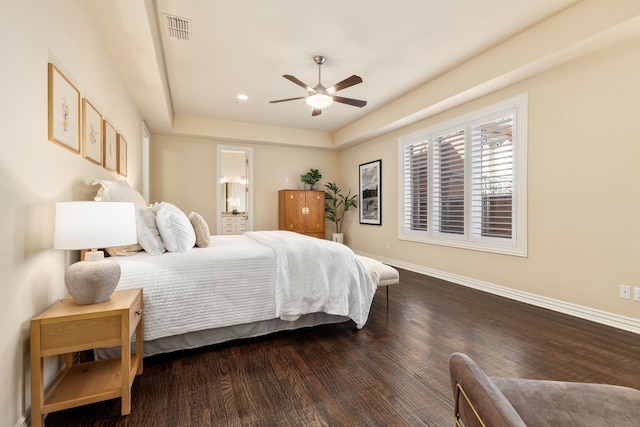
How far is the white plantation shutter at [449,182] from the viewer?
166 inches

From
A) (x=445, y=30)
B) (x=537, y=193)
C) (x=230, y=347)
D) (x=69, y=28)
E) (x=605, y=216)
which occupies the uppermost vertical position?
(x=445, y=30)

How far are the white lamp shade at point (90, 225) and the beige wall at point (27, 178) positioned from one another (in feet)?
0.49

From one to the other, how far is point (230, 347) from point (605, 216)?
141 inches

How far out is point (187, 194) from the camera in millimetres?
5945

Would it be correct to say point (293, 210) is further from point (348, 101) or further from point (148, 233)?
point (148, 233)

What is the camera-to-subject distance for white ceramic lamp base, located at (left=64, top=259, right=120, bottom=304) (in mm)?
1507

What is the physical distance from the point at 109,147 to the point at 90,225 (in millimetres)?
1724

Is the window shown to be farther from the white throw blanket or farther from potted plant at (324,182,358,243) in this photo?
the white throw blanket

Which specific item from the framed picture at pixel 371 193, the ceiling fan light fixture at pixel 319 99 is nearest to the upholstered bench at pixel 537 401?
the ceiling fan light fixture at pixel 319 99

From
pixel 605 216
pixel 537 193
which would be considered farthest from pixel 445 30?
pixel 605 216

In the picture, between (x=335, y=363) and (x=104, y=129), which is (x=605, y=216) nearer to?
(x=335, y=363)

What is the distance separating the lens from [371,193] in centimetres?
616

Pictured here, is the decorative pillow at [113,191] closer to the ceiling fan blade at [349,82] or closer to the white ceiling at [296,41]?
the white ceiling at [296,41]

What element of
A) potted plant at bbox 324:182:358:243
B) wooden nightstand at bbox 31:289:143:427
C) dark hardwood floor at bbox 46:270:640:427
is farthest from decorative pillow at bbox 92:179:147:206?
potted plant at bbox 324:182:358:243
